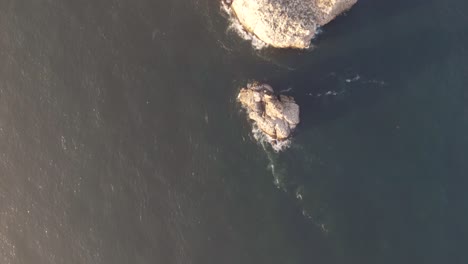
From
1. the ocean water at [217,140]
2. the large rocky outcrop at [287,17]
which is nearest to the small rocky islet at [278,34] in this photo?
the large rocky outcrop at [287,17]

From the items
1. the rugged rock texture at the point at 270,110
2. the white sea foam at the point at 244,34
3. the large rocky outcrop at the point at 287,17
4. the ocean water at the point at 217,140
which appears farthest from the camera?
the white sea foam at the point at 244,34

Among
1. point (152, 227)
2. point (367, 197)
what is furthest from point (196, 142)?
point (367, 197)

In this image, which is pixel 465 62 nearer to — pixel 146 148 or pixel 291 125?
pixel 291 125

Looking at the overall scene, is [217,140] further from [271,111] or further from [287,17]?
[287,17]

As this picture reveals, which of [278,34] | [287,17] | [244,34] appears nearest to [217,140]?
[244,34]

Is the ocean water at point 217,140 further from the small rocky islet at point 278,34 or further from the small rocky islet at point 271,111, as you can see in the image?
the small rocky islet at point 278,34

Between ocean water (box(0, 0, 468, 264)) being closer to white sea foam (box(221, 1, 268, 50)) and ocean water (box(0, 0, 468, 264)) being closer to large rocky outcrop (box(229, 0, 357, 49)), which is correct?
white sea foam (box(221, 1, 268, 50))
